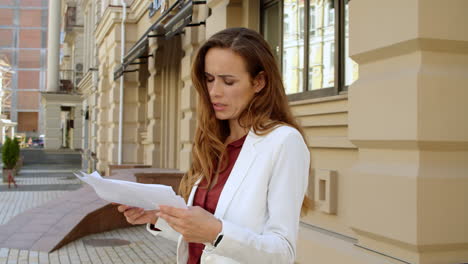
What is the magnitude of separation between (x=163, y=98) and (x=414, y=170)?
34.8 ft

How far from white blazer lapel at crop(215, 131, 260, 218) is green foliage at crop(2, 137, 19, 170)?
795 inches

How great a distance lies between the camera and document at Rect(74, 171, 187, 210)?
1.68 meters

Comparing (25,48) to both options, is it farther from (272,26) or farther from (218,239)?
(218,239)

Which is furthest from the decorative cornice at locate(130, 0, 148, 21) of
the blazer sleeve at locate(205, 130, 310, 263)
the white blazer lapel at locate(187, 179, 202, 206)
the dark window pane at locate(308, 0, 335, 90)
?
the blazer sleeve at locate(205, 130, 310, 263)

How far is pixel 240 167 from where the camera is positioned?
6.15 feet

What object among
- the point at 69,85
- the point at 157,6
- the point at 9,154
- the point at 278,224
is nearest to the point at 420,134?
the point at 278,224

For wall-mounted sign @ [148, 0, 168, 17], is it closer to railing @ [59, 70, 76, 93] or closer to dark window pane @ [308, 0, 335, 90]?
dark window pane @ [308, 0, 335, 90]

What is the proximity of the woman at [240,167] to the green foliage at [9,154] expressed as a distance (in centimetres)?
1974

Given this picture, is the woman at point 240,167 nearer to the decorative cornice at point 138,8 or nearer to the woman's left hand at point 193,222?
the woman's left hand at point 193,222

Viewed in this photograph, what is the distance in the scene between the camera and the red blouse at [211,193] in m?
2.00

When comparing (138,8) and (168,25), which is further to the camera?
(138,8)

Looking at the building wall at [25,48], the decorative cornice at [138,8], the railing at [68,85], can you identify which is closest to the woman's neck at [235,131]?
the decorative cornice at [138,8]

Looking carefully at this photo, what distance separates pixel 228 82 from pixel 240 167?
12.4 inches

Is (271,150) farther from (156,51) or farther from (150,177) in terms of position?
(156,51)
